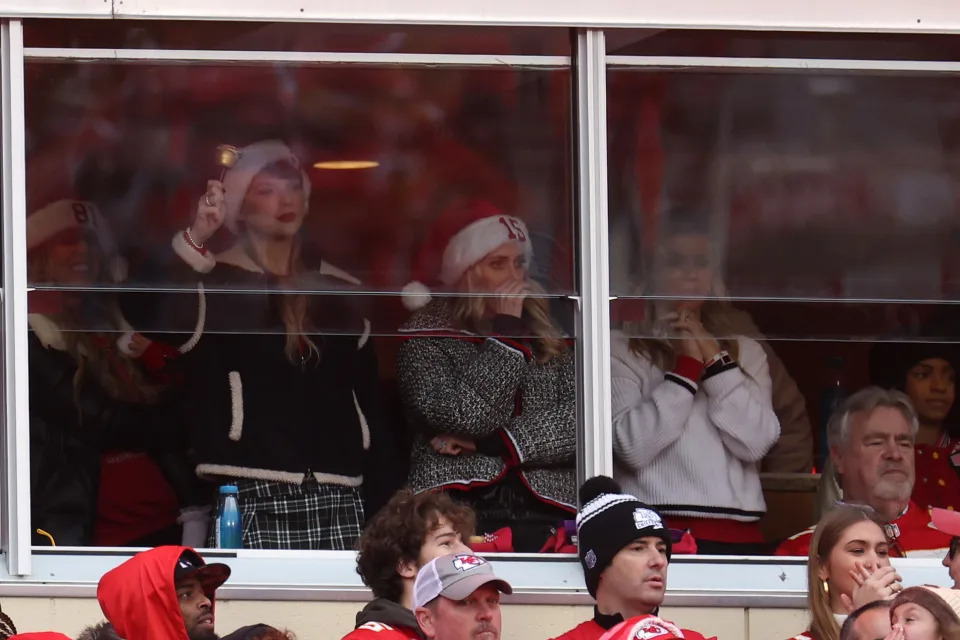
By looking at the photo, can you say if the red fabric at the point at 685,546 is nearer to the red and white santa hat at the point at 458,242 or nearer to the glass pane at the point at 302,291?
the glass pane at the point at 302,291

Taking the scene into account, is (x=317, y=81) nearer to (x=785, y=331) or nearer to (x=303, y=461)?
(x=303, y=461)

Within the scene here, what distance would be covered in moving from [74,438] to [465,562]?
1964 mm

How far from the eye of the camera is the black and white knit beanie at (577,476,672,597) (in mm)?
5555

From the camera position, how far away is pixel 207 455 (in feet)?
21.2

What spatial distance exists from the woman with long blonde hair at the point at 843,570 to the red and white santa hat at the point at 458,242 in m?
1.45

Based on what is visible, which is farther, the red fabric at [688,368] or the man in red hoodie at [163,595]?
the red fabric at [688,368]

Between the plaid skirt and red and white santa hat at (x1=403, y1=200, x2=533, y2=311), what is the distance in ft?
A: 2.30

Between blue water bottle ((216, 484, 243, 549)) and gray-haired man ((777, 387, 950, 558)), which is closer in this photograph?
blue water bottle ((216, 484, 243, 549))

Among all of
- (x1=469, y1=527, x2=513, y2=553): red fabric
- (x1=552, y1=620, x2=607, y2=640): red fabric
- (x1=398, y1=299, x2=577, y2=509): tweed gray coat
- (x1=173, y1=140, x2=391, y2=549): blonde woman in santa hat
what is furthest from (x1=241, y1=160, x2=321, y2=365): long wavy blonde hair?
(x1=552, y1=620, x2=607, y2=640): red fabric

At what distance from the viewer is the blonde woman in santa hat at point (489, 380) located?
6488mm

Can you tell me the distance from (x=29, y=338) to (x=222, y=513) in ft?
2.75

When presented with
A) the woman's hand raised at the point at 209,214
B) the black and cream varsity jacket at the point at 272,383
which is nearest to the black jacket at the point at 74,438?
the black and cream varsity jacket at the point at 272,383

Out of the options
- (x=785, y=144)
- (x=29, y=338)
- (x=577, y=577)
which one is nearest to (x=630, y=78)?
(x=785, y=144)

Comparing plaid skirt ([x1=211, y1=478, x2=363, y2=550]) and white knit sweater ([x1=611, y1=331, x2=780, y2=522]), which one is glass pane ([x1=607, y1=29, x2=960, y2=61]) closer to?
white knit sweater ([x1=611, y1=331, x2=780, y2=522])
